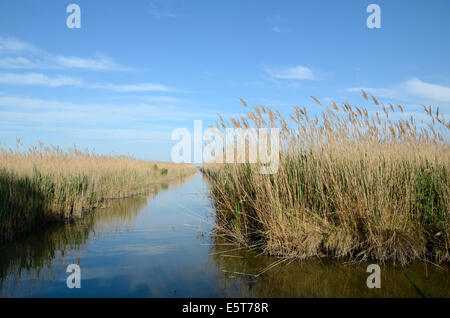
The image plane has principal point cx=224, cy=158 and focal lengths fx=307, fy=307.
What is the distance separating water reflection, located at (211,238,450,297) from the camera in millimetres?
3172

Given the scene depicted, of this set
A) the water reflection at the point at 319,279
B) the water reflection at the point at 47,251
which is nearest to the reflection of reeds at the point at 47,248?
the water reflection at the point at 47,251

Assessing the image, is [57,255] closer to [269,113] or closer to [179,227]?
[179,227]

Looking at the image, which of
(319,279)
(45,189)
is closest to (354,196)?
(319,279)

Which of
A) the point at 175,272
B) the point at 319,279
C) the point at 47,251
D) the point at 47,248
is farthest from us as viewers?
the point at 47,248

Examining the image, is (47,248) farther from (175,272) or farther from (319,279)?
(319,279)

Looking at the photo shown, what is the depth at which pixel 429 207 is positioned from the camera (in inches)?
162

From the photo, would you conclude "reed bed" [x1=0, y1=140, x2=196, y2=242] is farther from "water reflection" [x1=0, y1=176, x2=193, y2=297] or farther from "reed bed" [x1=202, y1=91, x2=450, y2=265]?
"reed bed" [x1=202, y1=91, x2=450, y2=265]

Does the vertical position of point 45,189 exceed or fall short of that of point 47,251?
it exceeds it

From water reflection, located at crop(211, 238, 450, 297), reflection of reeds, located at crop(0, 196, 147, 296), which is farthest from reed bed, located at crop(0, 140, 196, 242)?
water reflection, located at crop(211, 238, 450, 297)

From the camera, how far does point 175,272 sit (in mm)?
3830

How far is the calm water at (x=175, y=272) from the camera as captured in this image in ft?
10.6

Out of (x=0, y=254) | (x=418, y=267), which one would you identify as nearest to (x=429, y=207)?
(x=418, y=267)

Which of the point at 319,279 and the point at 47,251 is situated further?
the point at 47,251

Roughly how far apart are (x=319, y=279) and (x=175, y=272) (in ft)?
5.67
